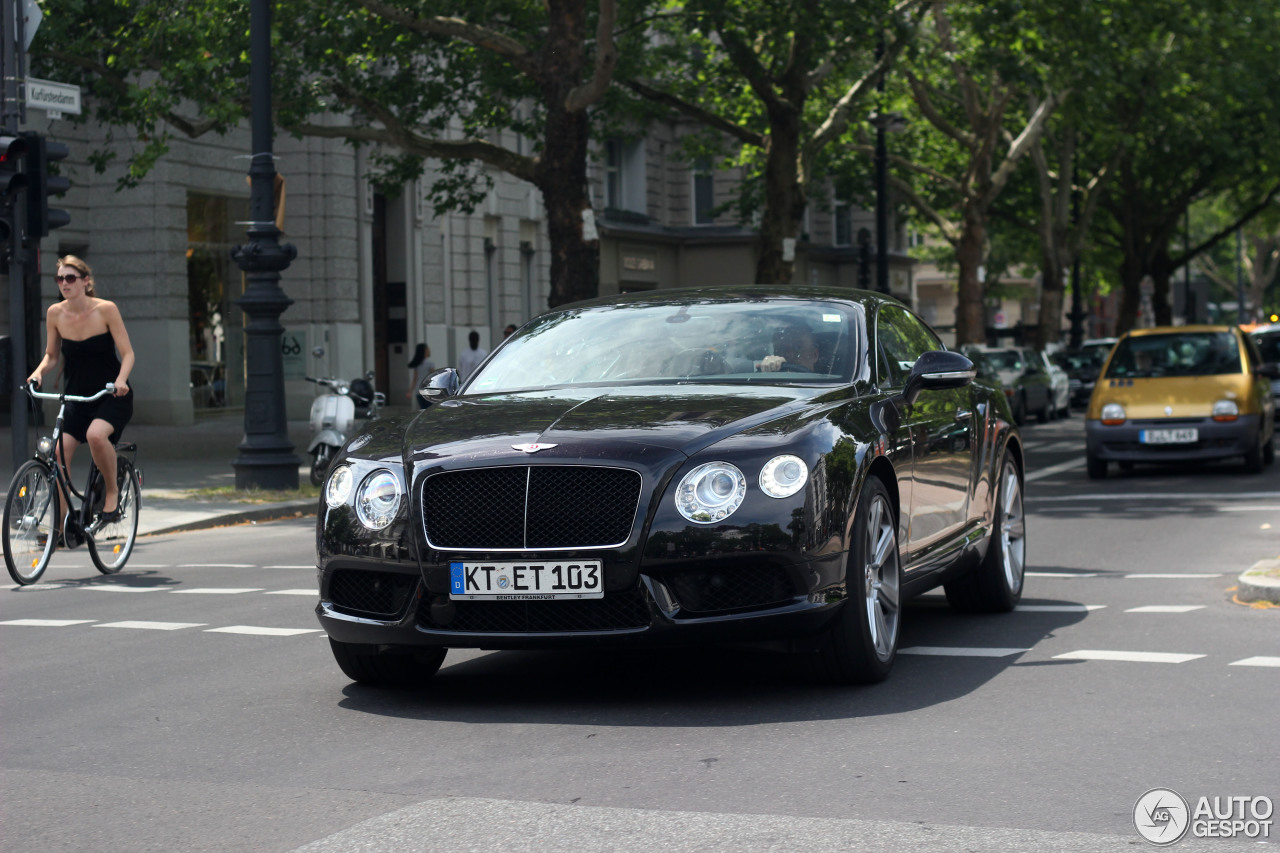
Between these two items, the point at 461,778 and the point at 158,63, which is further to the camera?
the point at 158,63

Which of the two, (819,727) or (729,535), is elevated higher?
(729,535)

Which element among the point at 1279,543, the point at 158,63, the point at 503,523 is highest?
the point at 158,63

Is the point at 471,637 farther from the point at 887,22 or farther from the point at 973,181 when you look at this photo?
the point at 973,181

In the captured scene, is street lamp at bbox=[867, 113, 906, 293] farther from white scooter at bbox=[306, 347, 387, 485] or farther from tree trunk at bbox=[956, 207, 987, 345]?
white scooter at bbox=[306, 347, 387, 485]

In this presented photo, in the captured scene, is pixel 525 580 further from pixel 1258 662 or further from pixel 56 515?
pixel 56 515

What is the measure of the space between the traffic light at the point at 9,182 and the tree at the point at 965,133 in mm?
16780

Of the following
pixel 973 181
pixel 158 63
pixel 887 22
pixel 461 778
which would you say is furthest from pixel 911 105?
pixel 461 778

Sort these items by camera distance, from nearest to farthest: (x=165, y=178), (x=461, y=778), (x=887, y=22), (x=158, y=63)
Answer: (x=461, y=778)
(x=158, y=63)
(x=887, y=22)
(x=165, y=178)

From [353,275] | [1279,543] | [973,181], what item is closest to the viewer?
[1279,543]

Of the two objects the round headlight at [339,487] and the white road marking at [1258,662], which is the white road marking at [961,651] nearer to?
the white road marking at [1258,662]

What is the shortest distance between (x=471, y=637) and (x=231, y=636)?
2623 millimetres

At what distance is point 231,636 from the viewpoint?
8.20 metres

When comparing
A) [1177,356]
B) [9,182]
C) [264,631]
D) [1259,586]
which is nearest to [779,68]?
[1177,356]

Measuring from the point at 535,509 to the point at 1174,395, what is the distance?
13.7 metres
